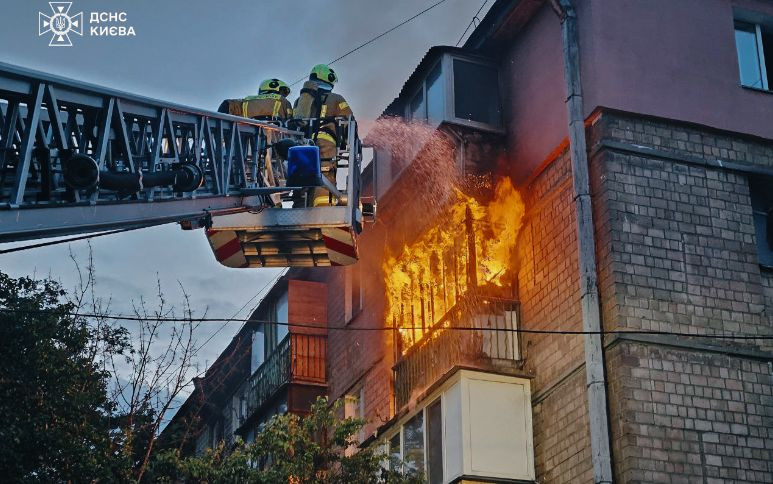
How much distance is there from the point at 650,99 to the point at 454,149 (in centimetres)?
361

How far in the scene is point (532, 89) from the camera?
763 inches

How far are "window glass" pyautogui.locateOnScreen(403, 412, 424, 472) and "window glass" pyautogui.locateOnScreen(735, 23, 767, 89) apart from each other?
289 inches

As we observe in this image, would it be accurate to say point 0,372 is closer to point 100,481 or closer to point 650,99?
A: point 100,481

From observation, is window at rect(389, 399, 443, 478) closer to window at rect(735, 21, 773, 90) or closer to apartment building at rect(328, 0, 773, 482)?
apartment building at rect(328, 0, 773, 482)

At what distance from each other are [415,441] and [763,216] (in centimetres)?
643

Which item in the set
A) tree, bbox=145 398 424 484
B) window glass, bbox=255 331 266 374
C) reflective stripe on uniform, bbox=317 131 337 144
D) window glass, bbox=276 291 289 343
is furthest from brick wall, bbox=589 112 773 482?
window glass, bbox=255 331 266 374

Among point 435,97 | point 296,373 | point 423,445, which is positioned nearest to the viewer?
point 423,445

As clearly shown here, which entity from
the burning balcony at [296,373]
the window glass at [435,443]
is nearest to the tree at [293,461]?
the window glass at [435,443]

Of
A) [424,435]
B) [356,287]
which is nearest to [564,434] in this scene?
[424,435]

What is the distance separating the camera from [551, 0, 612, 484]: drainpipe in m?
15.5

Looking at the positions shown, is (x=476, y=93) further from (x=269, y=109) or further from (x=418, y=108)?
(x=269, y=109)

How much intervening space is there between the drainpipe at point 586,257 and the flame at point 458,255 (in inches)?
83.5

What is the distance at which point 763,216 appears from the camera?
1816cm

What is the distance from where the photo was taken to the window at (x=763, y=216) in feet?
58.7
